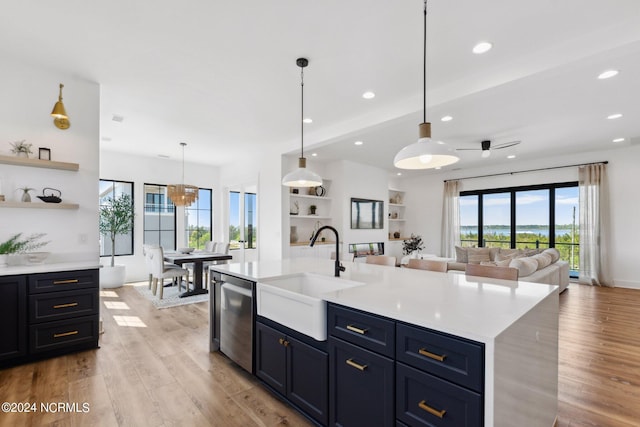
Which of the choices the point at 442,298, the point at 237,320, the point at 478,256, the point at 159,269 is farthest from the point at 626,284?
the point at 159,269

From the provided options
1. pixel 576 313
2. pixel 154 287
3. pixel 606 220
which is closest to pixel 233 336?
pixel 154 287

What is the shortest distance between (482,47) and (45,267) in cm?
451

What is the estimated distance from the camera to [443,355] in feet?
4.19

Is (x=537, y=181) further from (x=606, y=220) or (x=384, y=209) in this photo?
(x=384, y=209)

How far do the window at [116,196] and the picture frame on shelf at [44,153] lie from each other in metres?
3.47

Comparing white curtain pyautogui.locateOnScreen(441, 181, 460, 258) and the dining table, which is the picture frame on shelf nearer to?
the dining table

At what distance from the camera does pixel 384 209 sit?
26.8 feet

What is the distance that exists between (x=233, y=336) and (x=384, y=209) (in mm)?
6159

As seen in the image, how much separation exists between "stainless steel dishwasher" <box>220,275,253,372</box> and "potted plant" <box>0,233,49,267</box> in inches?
Answer: 81.1

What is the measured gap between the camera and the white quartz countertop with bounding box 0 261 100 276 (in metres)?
2.72

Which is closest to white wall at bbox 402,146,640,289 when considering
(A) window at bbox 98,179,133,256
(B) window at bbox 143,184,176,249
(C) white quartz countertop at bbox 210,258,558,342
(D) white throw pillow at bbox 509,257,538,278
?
(D) white throw pillow at bbox 509,257,538,278

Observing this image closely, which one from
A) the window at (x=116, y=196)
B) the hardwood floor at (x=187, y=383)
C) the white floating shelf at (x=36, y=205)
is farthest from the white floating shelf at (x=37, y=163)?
the window at (x=116, y=196)

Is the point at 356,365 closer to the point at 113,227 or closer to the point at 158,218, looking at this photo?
the point at 113,227

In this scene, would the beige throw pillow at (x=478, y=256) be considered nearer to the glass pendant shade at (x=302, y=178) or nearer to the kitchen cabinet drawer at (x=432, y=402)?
the glass pendant shade at (x=302, y=178)
